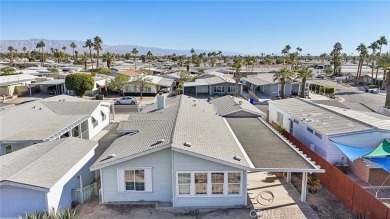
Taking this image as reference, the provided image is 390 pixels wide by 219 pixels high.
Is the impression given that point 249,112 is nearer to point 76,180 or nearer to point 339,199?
point 339,199

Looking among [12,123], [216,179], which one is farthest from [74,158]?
[12,123]

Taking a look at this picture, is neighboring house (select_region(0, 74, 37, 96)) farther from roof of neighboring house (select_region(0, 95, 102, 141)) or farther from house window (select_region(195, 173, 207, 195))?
house window (select_region(195, 173, 207, 195))

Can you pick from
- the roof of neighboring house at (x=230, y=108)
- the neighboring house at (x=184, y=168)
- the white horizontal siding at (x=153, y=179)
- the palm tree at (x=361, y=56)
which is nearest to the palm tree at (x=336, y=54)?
the palm tree at (x=361, y=56)

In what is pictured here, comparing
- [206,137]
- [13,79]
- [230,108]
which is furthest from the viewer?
[13,79]

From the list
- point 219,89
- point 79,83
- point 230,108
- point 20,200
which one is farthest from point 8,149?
point 219,89

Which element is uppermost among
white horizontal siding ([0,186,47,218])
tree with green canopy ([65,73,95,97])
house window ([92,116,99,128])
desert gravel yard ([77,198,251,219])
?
tree with green canopy ([65,73,95,97])

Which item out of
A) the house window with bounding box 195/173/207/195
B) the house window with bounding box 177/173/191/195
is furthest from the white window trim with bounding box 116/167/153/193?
the house window with bounding box 195/173/207/195

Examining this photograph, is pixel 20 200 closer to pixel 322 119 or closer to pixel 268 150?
pixel 268 150
